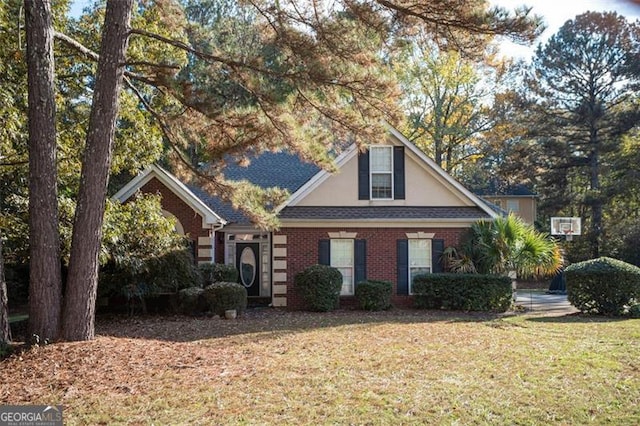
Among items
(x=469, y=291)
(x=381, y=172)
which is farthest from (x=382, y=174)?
(x=469, y=291)

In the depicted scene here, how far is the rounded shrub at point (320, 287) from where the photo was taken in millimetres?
15789

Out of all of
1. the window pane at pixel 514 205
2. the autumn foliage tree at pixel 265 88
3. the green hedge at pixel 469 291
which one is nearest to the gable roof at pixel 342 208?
the green hedge at pixel 469 291

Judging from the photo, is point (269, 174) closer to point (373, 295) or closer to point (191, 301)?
point (373, 295)

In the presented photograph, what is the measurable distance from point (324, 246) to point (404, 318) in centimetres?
389

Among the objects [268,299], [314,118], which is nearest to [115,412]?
[314,118]

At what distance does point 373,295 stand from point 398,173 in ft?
13.2

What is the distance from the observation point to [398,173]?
17609mm

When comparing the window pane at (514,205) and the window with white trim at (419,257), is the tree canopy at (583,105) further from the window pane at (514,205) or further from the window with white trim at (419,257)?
the window with white trim at (419,257)

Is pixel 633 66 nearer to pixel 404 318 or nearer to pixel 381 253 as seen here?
pixel 381 253

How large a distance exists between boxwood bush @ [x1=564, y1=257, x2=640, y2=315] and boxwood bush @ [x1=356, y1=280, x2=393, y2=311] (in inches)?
207

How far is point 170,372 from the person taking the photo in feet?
24.2

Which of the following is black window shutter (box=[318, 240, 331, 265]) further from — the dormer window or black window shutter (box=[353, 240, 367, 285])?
the dormer window

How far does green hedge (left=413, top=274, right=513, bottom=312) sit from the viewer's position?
16.0 meters

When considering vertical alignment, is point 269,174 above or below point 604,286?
above
